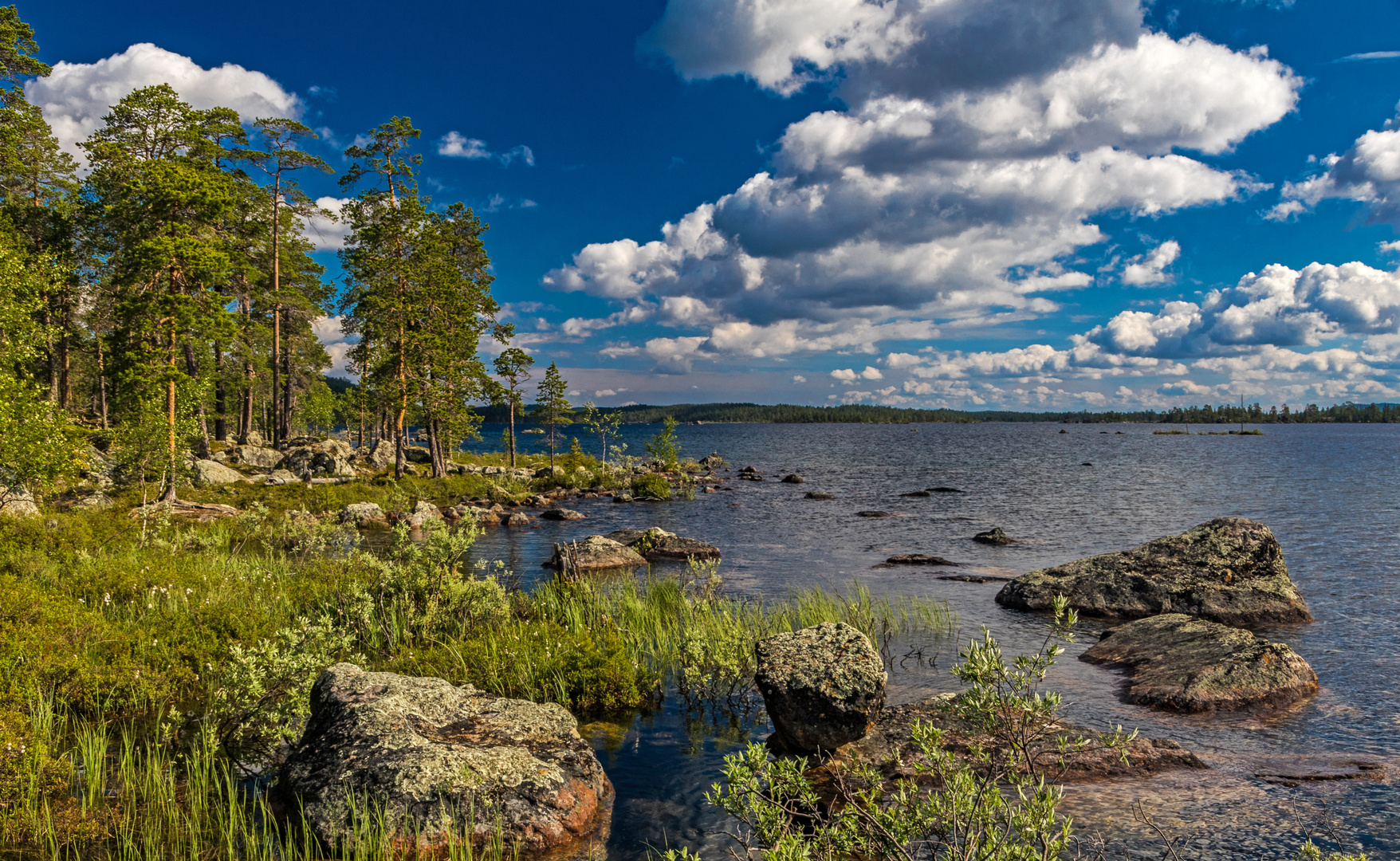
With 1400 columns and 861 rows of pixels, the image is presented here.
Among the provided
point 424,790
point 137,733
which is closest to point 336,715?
point 424,790

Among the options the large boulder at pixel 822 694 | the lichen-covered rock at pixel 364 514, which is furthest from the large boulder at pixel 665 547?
the large boulder at pixel 822 694

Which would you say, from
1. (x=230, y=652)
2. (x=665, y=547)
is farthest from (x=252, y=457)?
(x=230, y=652)

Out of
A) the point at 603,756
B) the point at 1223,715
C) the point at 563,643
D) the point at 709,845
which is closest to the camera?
the point at 709,845

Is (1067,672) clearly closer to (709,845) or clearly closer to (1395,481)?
(709,845)

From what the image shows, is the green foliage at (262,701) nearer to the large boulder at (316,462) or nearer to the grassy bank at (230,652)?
the grassy bank at (230,652)

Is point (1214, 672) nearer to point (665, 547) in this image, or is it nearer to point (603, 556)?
point (603, 556)

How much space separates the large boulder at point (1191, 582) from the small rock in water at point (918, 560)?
5349 millimetres

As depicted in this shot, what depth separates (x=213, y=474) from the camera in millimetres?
33906

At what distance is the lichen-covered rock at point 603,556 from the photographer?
21.2 metres

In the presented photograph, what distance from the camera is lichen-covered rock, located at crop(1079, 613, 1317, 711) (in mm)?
10469

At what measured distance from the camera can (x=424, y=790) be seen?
6.40 m

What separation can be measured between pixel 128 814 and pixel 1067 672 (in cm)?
1373

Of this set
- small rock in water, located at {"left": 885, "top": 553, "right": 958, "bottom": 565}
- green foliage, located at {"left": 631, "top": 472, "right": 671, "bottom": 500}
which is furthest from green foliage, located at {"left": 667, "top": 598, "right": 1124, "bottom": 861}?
green foliage, located at {"left": 631, "top": 472, "right": 671, "bottom": 500}

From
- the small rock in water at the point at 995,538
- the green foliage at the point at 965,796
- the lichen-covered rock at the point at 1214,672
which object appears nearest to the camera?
the green foliage at the point at 965,796
